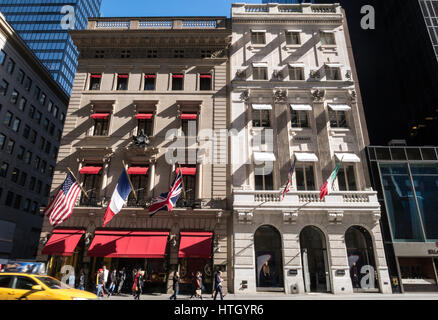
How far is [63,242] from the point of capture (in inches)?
755

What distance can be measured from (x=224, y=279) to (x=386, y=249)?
12630mm

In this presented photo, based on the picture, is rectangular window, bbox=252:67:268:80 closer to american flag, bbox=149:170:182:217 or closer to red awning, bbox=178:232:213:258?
american flag, bbox=149:170:182:217

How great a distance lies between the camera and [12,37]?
34250 mm

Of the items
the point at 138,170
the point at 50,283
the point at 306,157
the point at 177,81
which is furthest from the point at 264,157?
the point at 50,283

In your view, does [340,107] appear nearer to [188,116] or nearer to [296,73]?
[296,73]

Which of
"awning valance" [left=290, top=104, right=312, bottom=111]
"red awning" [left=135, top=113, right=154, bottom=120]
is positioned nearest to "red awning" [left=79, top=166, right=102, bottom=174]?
"red awning" [left=135, top=113, right=154, bottom=120]

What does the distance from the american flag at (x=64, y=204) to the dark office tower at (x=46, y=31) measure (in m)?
64.0

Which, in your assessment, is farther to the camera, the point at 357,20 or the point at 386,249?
the point at 357,20

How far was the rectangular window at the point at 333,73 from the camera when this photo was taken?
81.1ft

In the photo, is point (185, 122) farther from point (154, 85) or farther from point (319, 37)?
point (319, 37)

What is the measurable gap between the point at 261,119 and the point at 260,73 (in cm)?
501

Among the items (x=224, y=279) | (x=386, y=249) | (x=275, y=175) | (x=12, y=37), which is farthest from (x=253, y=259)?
(x=12, y=37)

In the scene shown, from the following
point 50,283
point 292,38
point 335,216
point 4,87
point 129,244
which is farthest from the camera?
point 4,87

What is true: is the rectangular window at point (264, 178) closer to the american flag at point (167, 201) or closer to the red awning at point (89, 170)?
the american flag at point (167, 201)
